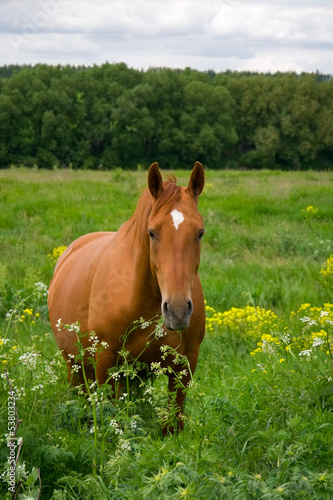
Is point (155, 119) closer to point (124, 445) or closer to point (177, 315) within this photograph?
point (177, 315)

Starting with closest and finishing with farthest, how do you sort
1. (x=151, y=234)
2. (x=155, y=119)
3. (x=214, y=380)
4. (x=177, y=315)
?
(x=177, y=315) → (x=151, y=234) → (x=214, y=380) → (x=155, y=119)

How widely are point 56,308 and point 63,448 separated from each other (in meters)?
2.08

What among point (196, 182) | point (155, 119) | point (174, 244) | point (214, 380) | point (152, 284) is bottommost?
point (214, 380)

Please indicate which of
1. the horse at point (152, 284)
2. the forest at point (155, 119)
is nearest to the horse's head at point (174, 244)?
the horse at point (152, 284)

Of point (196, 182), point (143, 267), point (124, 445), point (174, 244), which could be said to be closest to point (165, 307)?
point (174, 244)

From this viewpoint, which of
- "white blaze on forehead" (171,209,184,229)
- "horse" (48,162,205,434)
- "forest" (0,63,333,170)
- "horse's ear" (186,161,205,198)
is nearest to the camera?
"horse" (48,162,205,434)

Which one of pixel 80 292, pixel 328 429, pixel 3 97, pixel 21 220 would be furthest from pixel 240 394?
pixel 3 97

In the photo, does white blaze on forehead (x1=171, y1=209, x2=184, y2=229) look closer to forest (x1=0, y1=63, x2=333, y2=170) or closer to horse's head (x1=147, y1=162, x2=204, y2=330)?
horse's head (x1=147, y1=162, x2=204, y2=330)

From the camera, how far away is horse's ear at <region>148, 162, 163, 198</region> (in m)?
3.69

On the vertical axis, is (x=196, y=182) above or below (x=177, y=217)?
above

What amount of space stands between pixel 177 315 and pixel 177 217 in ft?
2.10

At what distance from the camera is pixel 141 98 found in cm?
6262

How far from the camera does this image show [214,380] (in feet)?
16.8

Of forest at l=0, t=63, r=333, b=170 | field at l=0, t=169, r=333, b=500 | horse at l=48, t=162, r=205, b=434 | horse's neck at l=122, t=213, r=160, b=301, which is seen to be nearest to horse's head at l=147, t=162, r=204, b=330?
horse at l=48, t=162, r=205, b=434
